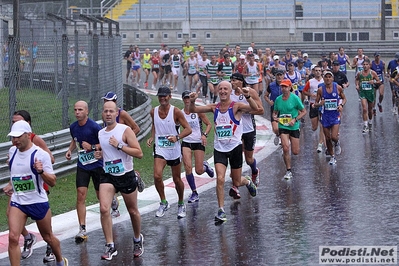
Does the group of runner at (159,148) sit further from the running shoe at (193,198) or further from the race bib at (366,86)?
the race bib at (366,86)

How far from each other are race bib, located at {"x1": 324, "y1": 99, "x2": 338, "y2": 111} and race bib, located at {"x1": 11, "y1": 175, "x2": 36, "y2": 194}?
9.27 meters

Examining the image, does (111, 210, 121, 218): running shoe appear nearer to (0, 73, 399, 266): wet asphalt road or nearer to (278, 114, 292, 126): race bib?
(0, 73, 399, 266): wet asphalt road

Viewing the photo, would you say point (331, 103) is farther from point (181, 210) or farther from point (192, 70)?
point (192, 70)

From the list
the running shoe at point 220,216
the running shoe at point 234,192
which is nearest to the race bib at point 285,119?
the running shoe at point 234,192

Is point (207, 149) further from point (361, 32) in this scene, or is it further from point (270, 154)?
point (361, 32)

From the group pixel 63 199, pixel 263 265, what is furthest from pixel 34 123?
pixel 263 265

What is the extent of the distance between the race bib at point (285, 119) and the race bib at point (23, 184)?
7377mm

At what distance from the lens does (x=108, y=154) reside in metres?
10.0

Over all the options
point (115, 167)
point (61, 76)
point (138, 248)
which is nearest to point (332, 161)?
point (61, 76)

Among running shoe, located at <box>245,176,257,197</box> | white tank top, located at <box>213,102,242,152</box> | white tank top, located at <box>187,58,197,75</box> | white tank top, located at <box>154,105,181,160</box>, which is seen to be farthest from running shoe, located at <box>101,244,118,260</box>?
white tank top, located at <box>187,58,197,75</box>

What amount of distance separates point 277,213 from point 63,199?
3.49 m

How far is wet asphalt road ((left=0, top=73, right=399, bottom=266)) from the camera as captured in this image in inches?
393

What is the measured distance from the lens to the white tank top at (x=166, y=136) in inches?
483

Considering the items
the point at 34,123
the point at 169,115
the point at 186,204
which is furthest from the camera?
the point at 34,123
